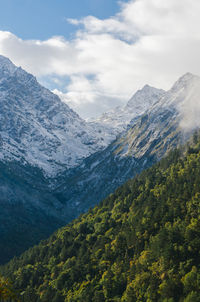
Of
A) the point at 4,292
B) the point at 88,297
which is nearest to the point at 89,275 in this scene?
the point at 88,297

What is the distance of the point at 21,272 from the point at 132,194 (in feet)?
228

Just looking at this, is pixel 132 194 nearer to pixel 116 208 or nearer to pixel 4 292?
pixel 116 208

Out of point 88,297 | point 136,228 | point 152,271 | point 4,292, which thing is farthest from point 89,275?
point 4,292

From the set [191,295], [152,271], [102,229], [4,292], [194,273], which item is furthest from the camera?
[102,229]

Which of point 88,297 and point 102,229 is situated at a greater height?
point 102,229

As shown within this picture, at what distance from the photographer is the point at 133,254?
445 feet

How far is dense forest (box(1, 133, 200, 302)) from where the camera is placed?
106688 millimetres

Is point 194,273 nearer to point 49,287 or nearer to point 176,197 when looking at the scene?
point 176,197

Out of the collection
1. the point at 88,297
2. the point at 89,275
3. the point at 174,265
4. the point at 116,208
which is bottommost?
the point at 174,265

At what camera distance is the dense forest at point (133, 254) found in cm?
10669

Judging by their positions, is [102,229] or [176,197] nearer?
[176,197]

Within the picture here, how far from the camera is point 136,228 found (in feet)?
474

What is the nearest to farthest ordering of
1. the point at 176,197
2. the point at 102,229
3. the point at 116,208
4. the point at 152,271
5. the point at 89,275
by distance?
the point at 152,271
the point at 89,275
the point at 176,197
the point at 102,229
the point at 116,208

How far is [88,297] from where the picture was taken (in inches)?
4860
